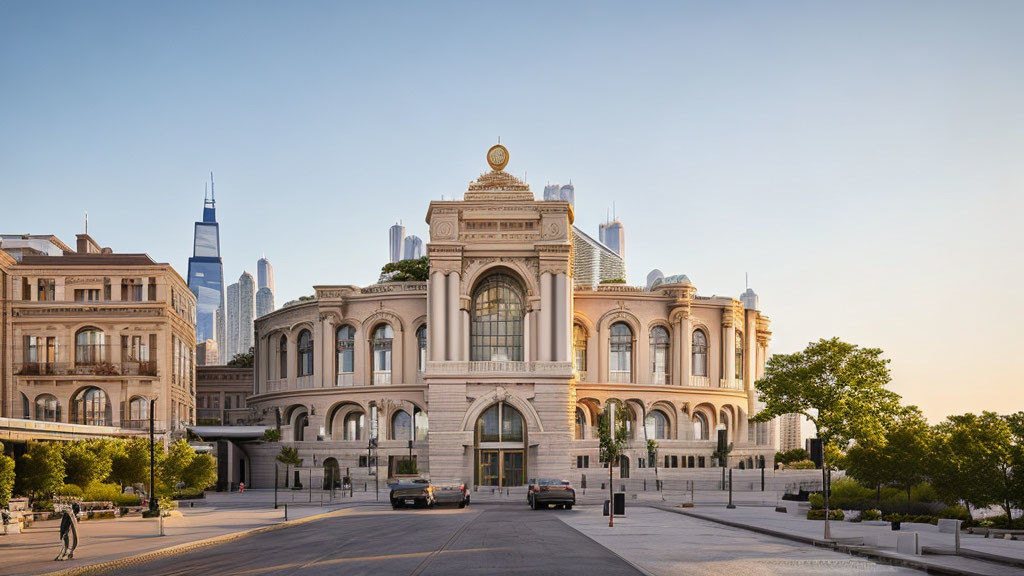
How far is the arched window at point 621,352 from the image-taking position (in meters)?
94.5

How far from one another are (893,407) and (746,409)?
111 feet

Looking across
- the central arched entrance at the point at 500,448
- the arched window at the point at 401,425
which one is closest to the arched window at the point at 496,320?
the central arched entrance at the point at 500,448

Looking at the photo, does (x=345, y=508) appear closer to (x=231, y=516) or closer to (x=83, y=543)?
(x=231, y=516)

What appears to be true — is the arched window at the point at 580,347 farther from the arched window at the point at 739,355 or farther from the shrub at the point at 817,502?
the shrub at the point at 817,502

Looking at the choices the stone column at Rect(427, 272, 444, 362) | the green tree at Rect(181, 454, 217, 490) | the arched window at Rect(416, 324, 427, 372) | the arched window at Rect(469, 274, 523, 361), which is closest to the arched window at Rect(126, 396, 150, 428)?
the stone column at Rect(427, 272, 444, 362)

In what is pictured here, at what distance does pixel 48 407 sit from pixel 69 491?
35829 mm

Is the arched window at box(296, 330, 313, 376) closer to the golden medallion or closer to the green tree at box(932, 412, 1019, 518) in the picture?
the golden medallion

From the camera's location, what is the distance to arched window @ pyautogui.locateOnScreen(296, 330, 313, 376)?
97.9 m

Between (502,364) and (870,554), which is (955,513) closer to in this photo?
(870,554)

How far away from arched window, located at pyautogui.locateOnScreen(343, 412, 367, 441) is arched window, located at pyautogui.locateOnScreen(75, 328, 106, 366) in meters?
23.9

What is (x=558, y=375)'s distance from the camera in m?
81.1

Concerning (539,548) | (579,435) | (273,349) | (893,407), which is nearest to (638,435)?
(579,435)

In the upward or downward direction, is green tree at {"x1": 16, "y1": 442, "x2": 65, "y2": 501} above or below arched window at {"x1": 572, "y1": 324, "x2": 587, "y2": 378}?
below

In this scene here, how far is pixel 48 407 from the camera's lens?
79250mm
